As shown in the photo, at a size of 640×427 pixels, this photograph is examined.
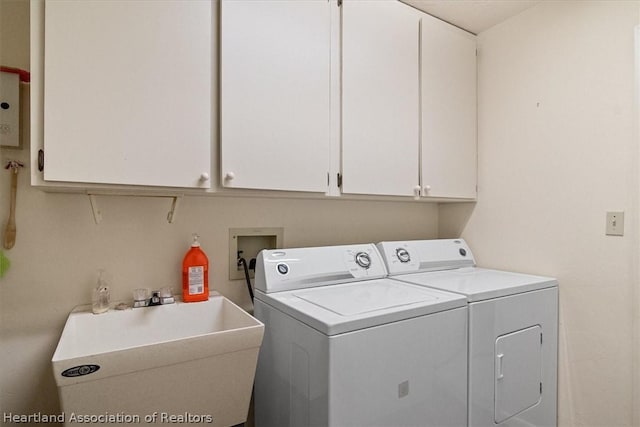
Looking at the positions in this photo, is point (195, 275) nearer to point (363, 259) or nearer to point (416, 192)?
point (363, 259)

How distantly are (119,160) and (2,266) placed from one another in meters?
0.64

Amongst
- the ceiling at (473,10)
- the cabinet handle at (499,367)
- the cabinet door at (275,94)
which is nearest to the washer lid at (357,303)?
the cabinet handle at (499,367)

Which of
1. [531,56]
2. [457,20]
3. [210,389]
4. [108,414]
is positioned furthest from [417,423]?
[457,20]

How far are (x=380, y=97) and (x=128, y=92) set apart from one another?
1131mm

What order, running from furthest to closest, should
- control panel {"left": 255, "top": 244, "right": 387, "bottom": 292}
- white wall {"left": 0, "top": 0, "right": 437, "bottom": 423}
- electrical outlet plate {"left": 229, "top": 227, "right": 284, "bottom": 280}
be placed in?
electrical outlet plate {"left": 229, "top": 227, "right": 284, "bottom": 280} → control panel {"left": 255, "top": 244, "right": 387, "bottom": 292} → white wall {"left": 0, "top": 0, "right": 437, "bottom": 423}

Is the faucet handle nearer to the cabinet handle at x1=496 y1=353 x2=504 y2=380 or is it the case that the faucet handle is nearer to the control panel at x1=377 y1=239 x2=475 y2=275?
the control panel at x1=377 y1=239 x2=475 y2=275

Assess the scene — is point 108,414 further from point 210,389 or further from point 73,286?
point 73,286

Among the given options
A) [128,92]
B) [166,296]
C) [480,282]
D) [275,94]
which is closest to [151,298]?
[166,296]

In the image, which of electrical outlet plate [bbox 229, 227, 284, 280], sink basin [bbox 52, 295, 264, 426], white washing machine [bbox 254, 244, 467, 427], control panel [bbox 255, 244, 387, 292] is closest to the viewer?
sink basin [bbox 52, 295, 264, 426]

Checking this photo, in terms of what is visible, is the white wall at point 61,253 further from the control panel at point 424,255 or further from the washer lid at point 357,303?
the control panel at point 424,255

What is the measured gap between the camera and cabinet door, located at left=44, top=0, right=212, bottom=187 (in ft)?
3.43

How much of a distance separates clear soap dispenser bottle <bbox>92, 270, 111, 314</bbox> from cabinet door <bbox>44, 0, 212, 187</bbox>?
0.53 metres

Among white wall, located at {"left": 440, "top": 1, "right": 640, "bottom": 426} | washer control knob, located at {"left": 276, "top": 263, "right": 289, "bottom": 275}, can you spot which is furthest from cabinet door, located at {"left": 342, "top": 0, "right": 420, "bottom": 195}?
white wall, located at {"left": 440, "top": 1, "right": 640, "bottom": 426}

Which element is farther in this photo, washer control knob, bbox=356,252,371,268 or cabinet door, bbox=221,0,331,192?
washer control knob, bbox=356,252,371,268
